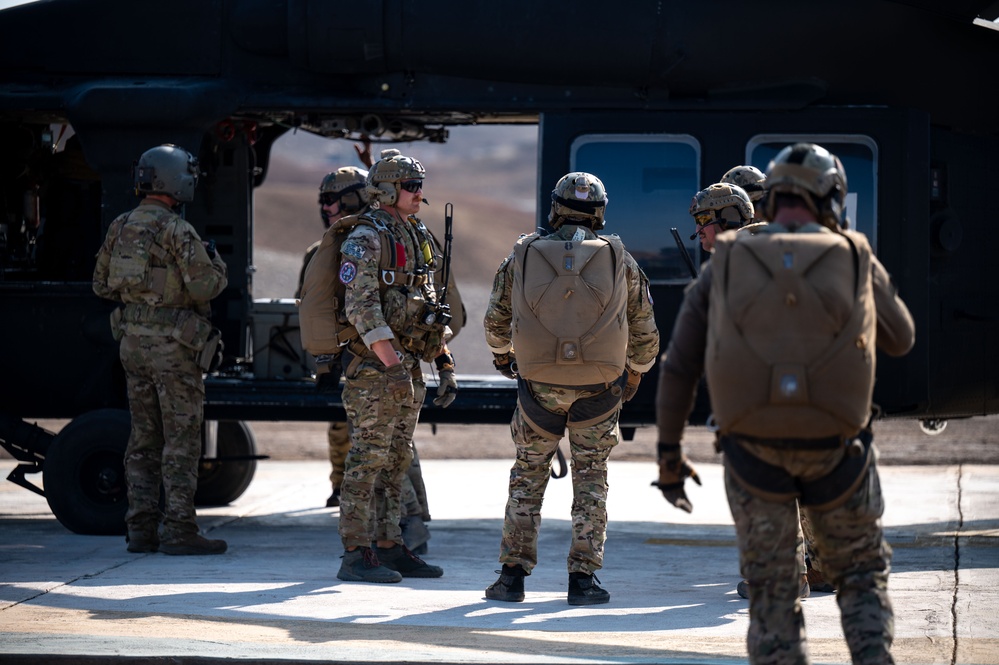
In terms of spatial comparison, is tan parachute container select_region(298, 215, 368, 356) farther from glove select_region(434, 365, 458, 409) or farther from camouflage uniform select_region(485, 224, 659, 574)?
camouflage uniform select_region(485, 224, 659, 574)

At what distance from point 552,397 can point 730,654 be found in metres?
1.56

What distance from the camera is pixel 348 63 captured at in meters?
8.20

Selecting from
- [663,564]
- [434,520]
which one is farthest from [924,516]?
[434,520]

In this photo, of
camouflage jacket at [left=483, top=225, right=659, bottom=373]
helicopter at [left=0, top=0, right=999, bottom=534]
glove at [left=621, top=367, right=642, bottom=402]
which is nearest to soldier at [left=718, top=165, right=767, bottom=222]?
helicopter at [left=0, top=0, right=999, bottom=534]

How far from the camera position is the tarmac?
510 cm

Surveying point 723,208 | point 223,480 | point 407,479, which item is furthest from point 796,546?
point 223,480

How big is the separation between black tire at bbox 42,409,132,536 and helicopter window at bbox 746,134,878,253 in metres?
4.21

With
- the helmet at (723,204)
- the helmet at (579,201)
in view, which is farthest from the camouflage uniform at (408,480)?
the helmet at (723,204)

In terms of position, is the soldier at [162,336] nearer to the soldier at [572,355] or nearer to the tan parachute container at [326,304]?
the tan parachute container at [326,304]

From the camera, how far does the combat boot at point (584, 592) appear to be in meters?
6.18

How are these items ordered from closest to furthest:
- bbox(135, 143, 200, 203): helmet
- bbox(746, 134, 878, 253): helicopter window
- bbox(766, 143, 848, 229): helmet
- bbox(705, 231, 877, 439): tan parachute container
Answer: bbox(705, 231, 877, 439): tan parachute container → bbox(766, 143, 848, 229): helmet → bbox(135, 143, 200, 203): helmet → bbox(746, 134, 878, 253): helicopter window

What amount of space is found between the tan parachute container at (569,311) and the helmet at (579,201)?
15 centimetres

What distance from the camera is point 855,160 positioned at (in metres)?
7.98

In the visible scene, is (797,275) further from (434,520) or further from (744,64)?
(434,520)
